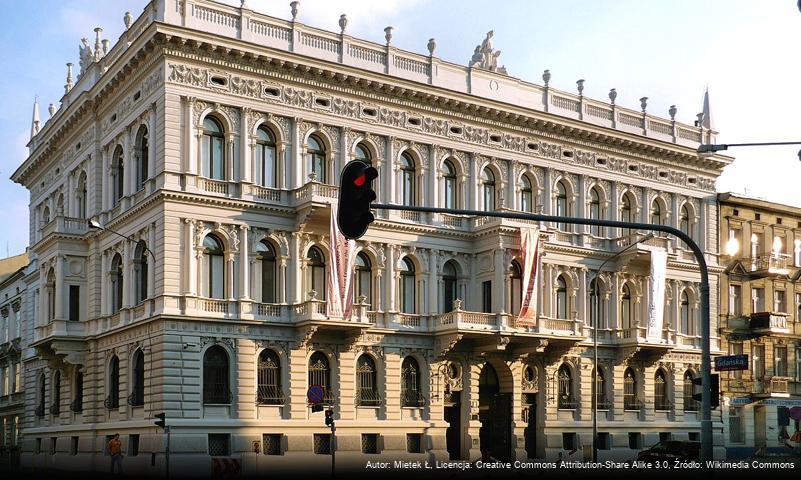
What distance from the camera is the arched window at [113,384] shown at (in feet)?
164

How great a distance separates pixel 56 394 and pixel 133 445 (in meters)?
11.9

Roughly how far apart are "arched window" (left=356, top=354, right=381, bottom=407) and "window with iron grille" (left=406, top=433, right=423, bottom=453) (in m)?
2.25

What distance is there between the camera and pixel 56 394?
5750cm

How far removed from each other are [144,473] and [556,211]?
24.8 meters

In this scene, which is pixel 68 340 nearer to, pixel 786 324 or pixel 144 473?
pixel 144 473

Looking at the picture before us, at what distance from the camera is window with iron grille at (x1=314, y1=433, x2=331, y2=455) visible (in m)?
48.1

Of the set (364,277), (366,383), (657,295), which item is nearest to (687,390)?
(657,295)

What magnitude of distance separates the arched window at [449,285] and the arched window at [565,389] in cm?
714

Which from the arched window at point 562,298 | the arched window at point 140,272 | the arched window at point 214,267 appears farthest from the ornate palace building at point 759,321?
the arched window at point 140,272

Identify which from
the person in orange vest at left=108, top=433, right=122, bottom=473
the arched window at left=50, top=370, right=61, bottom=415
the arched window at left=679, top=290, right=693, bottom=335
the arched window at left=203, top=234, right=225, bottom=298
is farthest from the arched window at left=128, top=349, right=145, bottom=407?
the arched window at left=679, top=290, right=693, bottom=335

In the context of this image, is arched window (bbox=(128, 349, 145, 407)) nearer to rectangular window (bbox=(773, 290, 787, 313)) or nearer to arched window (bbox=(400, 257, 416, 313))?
arched window (bbox=(400, 257, 416, 313))

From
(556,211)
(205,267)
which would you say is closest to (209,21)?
(205,267)

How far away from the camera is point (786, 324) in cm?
6894

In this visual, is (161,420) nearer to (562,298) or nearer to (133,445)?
(133,445)
